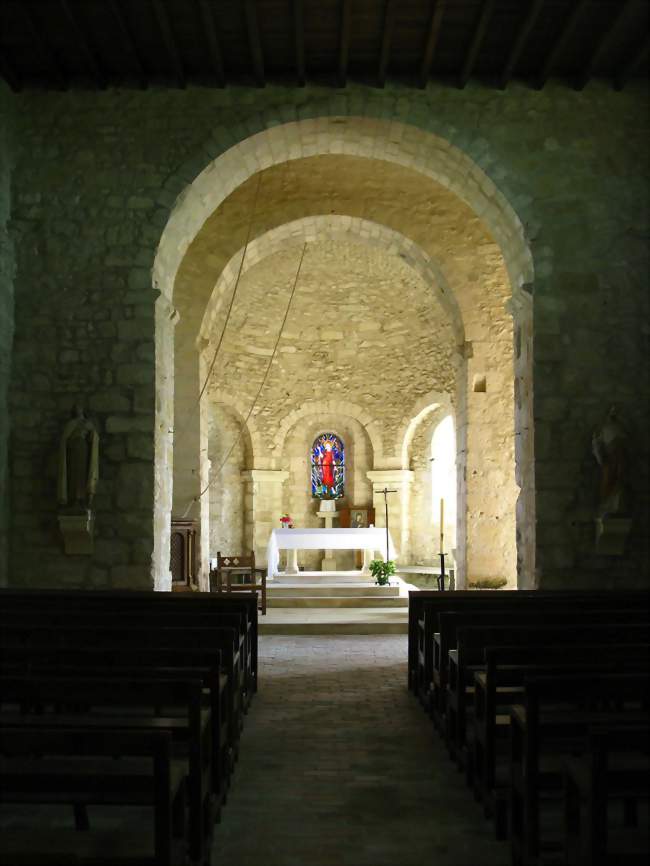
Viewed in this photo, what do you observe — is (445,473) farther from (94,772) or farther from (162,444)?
(94,772)

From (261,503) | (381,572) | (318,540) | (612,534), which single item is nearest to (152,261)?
(612,534)

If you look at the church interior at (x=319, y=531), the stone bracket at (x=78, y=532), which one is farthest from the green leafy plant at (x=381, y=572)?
the stone bracket at (x=78, y=532)

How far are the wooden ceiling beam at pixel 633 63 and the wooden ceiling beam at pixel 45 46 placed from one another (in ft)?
18.8

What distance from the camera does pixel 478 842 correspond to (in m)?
3.46

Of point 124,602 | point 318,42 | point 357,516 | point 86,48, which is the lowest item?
point 124,602

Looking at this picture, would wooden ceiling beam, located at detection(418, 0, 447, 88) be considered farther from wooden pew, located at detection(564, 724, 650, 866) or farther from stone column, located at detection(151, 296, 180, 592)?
wooden pew, located at detection(564, 724, 650, 866)

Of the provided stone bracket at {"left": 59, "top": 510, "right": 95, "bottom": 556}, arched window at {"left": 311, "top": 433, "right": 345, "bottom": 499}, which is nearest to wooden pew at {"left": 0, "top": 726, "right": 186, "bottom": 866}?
stone bracket at {"left": 59, "top": 510, "right": 95, "bottom": 556}

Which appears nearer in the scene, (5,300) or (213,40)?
(213,40)

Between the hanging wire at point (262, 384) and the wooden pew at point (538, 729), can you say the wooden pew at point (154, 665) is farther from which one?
the hanging wire at point (262, 384)

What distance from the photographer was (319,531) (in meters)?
13.6

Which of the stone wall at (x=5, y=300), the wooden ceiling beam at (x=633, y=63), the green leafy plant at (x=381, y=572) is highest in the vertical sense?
the wooden ceiling beam at (x=633, y=63)

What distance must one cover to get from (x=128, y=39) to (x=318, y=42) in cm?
185

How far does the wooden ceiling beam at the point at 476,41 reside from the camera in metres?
7.18

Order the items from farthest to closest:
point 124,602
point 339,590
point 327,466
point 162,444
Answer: point 327,466
point 339,590
point 162,444
point 124,602
